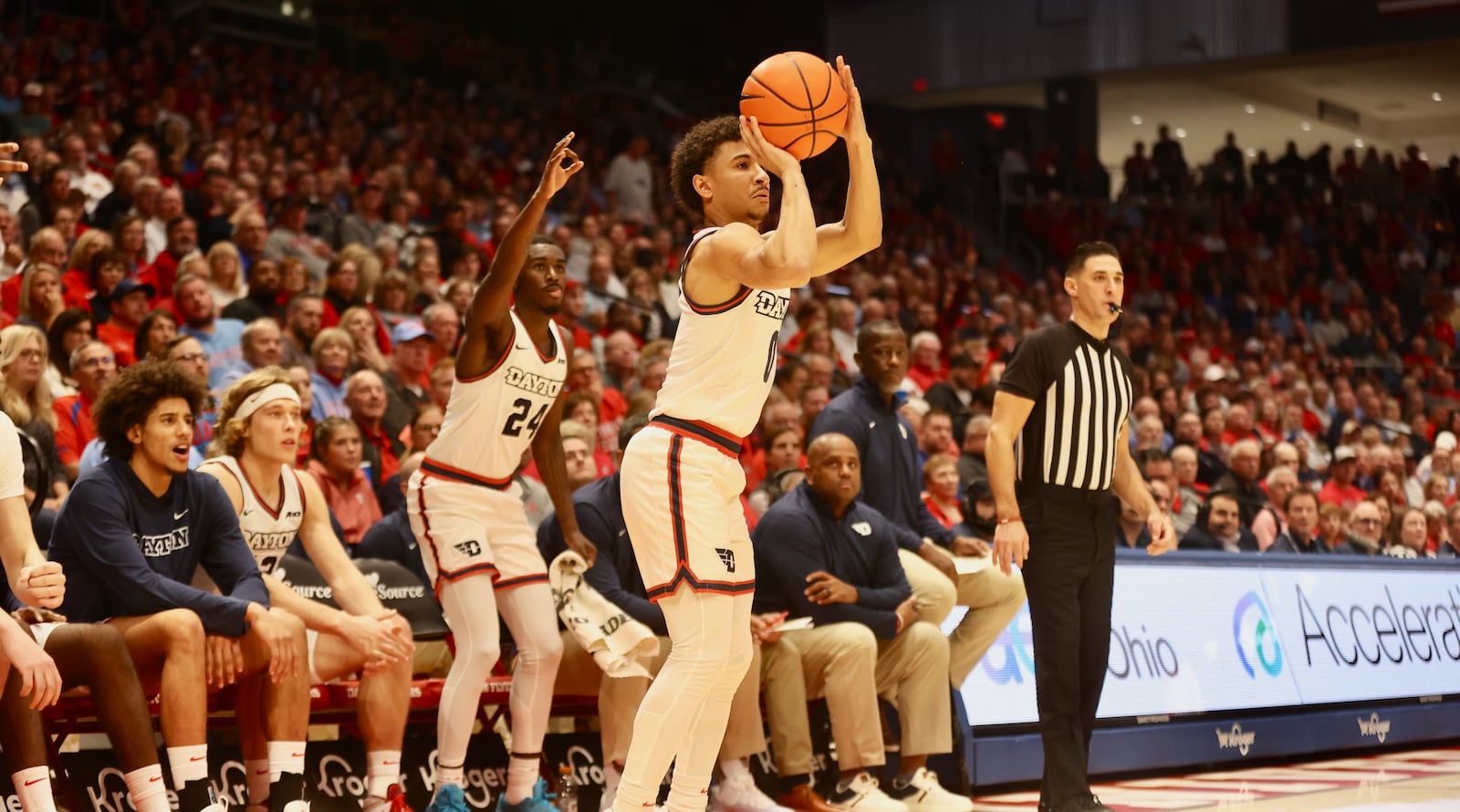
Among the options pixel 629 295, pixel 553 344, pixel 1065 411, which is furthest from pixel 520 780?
pixel 629 295

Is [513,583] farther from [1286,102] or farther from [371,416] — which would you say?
[1286,102]

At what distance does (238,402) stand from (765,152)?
252 cm

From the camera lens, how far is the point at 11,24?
14.8 m

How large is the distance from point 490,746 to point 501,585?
0.88m

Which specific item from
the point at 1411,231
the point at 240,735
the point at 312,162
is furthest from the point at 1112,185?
the point at 240,735

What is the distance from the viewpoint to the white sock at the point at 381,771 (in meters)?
5.22

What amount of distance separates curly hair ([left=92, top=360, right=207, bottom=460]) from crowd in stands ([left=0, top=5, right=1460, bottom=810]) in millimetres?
1012

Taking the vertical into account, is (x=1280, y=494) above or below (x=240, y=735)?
below

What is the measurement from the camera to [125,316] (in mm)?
8312

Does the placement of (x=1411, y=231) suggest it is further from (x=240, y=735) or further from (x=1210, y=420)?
(x=240, y=735)

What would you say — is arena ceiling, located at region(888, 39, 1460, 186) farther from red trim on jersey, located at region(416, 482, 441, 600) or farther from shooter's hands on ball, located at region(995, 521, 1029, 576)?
red trim on jersey, located at region(416, 482, 441, 600)

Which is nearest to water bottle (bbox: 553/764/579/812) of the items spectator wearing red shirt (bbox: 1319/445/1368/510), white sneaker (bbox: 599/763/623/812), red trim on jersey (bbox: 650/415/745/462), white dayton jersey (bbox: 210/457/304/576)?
white sneaker (bbox: 599/763/623/812)

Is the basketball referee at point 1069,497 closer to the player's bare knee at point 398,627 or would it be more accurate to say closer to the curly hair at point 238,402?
the player's bare knee at point 398,627

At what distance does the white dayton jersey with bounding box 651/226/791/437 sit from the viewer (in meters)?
4.04
